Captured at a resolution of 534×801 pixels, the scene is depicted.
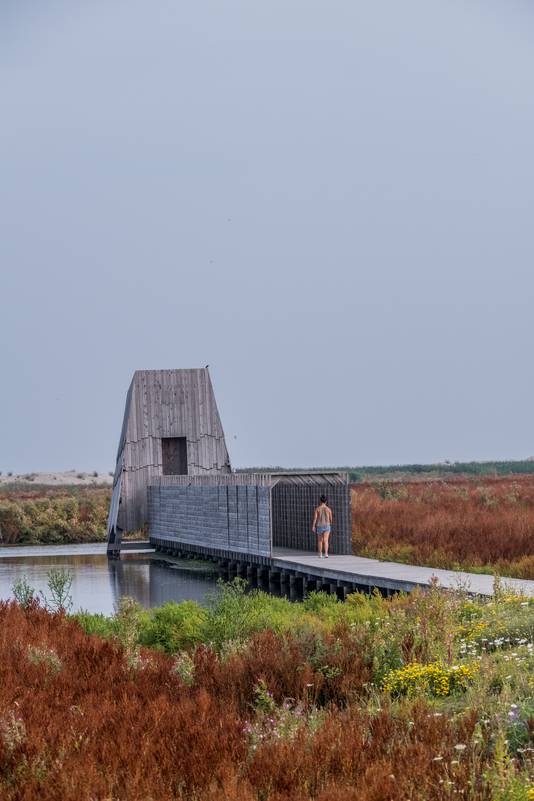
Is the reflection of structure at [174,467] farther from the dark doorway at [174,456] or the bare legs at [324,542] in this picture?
the bare legs at [324,542]

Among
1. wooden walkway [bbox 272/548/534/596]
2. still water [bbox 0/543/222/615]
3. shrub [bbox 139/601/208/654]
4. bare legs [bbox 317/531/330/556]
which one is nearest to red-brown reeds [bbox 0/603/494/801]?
shrub [bbox 139/601/208/654]

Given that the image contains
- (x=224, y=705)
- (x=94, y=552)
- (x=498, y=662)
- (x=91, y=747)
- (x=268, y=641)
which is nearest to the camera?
(x=91, y=747)

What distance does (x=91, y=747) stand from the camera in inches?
296

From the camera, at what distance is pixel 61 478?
12719cm

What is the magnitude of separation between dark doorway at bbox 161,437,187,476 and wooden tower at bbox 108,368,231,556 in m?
0.20

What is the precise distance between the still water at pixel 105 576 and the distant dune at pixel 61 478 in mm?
78878

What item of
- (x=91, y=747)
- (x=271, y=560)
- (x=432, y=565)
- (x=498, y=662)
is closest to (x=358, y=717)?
(x=91, y=747)

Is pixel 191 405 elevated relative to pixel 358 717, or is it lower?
elevated

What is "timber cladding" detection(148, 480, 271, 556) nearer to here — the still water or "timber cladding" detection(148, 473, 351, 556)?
"timber cladding" detection(148, 473, 351, 556)

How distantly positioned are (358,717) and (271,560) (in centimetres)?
1926

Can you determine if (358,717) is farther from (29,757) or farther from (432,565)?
(432,565)

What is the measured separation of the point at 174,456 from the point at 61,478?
280 feet

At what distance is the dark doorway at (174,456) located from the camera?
144 feet

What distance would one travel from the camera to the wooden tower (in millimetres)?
42562
